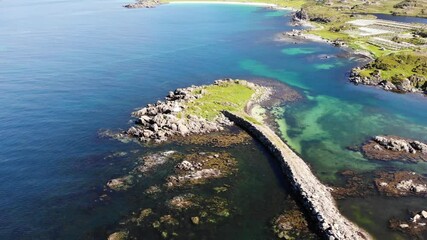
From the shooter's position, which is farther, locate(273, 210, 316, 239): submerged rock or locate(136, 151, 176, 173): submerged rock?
locate(136, 151, 176, 173): submerged rock

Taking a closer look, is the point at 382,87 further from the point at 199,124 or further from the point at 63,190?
the point at 63,190

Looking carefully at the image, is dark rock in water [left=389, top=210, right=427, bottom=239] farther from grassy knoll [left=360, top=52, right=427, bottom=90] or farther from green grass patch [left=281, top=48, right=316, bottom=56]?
green grass patch [left=281, top=48, right=316, bottom=56]

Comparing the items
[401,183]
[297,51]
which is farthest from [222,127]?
[297,51]

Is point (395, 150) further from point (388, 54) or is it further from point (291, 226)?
point (388, 54)

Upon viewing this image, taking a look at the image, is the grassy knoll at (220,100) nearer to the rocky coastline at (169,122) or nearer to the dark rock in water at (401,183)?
the rocky coastline at (169,122)

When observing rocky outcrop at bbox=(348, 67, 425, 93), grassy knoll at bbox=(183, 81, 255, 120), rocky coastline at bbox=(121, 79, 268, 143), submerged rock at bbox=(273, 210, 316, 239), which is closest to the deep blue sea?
rocky outcrop at bbox=(348, 67, 425, 93)

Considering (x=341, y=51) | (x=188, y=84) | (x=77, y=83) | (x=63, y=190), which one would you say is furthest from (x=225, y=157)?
(x=341, y=51)
